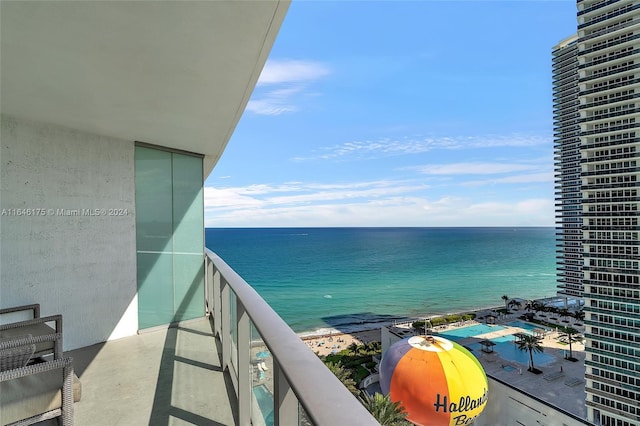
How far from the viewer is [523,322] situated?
1078 inches

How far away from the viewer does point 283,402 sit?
2.91 feet

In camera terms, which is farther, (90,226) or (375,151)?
(375,151)

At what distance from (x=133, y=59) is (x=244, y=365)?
2168 mm

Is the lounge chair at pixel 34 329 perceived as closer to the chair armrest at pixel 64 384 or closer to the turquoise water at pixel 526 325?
the chair armrest at pixel 64 384

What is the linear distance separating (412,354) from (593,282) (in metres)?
21.7

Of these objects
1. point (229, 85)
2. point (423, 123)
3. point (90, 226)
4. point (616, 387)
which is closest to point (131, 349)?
point (90, 226)

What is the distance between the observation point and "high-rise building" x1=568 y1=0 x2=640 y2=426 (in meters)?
19.1

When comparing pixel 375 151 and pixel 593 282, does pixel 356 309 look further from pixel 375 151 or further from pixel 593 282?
pixel 375 151

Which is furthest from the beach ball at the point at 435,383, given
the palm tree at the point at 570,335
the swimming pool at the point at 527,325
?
the swimming pool at the point at 527,325

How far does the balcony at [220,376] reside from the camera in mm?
667

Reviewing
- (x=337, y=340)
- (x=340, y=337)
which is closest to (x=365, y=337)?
(x=340, y=337)

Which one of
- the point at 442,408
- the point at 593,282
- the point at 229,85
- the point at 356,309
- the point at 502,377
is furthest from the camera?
the point at 356,309

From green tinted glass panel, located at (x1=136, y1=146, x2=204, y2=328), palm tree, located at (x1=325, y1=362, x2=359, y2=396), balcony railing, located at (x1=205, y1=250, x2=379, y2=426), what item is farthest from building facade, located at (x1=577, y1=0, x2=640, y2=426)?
balcony railing, located at (x1=205, y1=250, x2=379, y2=426)

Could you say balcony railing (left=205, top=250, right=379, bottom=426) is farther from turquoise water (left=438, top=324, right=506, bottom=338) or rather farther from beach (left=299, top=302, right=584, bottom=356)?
turquoise water (left=438, top=324, right=506, bottom=338)
